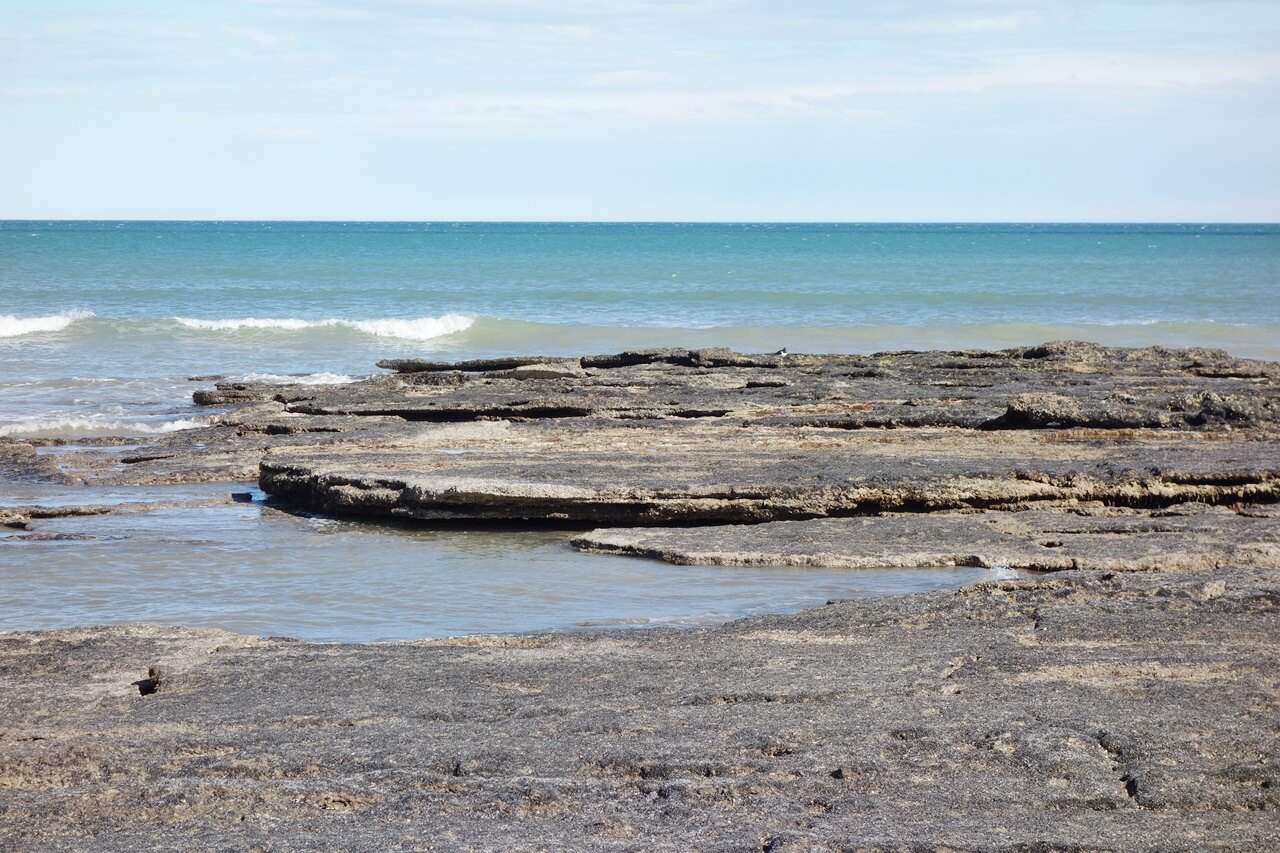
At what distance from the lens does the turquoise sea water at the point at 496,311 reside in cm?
2530

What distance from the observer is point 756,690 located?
5453mm

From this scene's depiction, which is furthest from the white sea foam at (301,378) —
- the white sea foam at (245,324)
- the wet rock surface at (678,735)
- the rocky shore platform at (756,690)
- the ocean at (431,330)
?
the wet rock surface at (678,735)

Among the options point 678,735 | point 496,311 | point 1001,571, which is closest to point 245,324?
point 496,311

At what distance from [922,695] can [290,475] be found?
695 cm

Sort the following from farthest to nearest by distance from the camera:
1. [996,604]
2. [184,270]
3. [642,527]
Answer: [184,270], [642,527], [996,604]

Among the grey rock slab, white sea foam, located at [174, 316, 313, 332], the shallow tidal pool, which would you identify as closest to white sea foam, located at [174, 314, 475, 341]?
white sea foam, located at [174, 316, 313, 332]

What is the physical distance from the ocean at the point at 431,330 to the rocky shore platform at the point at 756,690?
2.95 feet

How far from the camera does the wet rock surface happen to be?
4.19m

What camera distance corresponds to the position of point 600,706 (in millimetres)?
5285

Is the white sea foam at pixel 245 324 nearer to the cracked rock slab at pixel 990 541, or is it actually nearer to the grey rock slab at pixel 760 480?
the grey rock slab at pixel 760 480

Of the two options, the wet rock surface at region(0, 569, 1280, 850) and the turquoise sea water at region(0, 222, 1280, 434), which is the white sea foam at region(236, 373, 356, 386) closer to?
the turquoise sea water at region(0, 222, 1280, 434)

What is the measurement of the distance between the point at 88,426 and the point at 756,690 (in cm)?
1335

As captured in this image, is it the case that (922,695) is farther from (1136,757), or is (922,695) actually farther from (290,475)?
(290,475)

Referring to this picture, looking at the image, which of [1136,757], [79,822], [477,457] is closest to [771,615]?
[1136,757]
